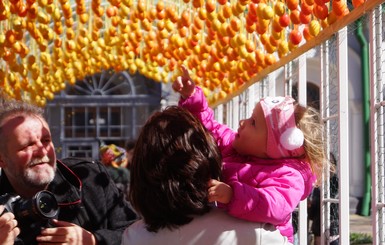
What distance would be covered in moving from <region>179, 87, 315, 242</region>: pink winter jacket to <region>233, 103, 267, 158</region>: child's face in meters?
0.03

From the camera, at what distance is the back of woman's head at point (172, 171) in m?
2.17

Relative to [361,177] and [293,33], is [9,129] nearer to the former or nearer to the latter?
[293,33]

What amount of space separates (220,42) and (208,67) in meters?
1.18

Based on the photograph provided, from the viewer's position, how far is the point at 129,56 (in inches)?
344

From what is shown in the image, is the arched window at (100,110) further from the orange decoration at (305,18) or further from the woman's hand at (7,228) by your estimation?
the woman's hand at (7,228)

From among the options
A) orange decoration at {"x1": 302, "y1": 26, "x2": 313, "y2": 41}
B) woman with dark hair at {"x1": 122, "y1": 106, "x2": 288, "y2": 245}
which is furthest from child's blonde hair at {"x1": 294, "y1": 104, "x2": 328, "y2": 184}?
orange decoration at {"x1": 302, "y1": 26, "x2": 313, "y2": 41}

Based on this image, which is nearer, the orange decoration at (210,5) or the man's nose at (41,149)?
the man's nose at (41,149)

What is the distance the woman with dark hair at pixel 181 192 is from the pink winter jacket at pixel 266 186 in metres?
0.04

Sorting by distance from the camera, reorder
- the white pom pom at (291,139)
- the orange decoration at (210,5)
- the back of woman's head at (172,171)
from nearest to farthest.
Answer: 1. the back of woman's head at (172,171)
2. the white pom pom at (291,139)
3. the orange decoration at (210,5)

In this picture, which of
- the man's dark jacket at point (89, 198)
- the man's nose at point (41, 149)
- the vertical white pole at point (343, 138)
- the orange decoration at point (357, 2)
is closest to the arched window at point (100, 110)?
the vertical white pole at point (343, 138)

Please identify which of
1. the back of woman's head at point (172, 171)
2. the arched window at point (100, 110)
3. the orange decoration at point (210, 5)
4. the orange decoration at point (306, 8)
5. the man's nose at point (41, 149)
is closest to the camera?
the back of woman's head at point (172, 171)

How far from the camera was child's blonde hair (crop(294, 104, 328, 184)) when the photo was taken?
8.18 ft

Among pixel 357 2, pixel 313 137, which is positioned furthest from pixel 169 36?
pixel 313 137

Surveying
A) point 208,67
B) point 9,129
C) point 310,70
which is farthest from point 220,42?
point 310,70
